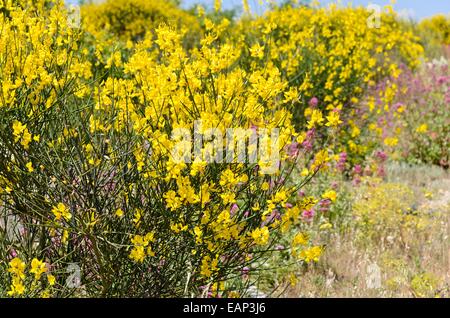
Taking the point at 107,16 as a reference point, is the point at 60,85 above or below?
below

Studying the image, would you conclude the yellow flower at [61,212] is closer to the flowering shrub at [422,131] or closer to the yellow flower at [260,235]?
the yellow flower at [260,235]

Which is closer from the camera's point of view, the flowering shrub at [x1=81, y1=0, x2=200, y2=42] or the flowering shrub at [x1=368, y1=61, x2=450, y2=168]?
the flowering shrub at [x1=368, y1=61, x2=450, y2=168]

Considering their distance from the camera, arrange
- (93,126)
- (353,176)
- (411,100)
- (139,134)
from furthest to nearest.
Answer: (411,100) → (353,176) → (93,126) → (139,134)

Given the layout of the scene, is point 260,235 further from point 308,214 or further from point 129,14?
point 129,14

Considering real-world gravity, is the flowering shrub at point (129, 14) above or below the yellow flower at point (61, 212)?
above

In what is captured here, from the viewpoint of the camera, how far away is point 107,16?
1400 centimetres

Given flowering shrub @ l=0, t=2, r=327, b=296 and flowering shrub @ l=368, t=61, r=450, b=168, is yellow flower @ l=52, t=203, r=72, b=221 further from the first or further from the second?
flowering shrub @ l=368, t=61, r=450, b=168

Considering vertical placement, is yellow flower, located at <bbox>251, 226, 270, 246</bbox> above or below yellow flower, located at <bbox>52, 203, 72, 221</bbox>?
below

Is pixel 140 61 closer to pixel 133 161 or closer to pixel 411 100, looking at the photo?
pixel 133 161

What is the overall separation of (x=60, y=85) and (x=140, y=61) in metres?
0.46

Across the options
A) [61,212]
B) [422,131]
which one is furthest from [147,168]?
[422,131]

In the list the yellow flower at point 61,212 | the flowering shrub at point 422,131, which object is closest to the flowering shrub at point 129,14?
the flowering shrub at point 422,131

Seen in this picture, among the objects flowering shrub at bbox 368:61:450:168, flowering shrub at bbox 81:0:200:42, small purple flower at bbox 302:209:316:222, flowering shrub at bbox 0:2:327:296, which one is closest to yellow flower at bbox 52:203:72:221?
flowering shrub at bbox 0:2:327:296
